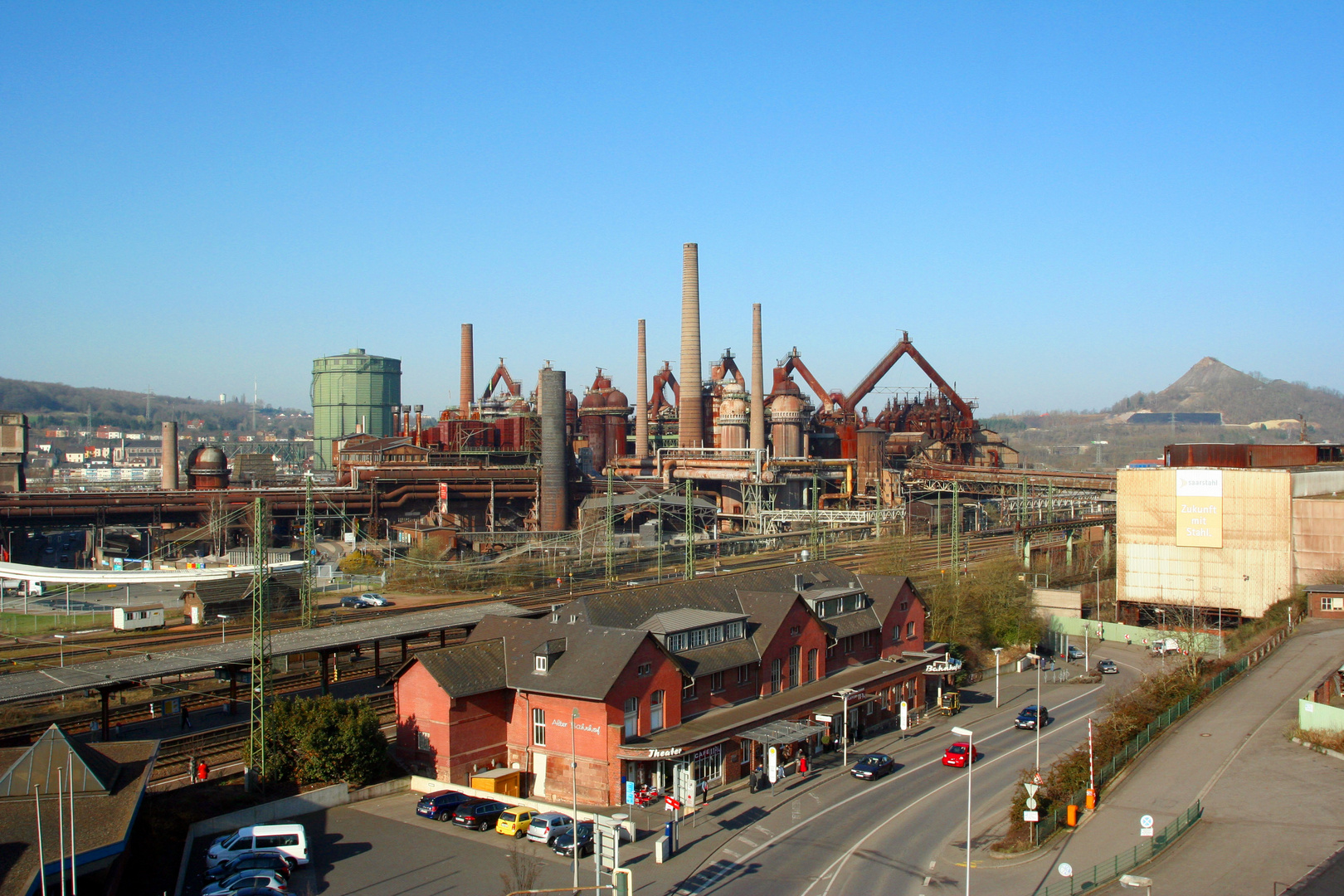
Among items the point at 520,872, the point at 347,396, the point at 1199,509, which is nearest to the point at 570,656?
the point at 520,872

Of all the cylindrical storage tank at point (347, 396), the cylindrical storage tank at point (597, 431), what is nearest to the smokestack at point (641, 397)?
the cylindrical storage tank at point (597, 431)

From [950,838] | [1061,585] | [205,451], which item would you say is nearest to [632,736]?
[950,838]

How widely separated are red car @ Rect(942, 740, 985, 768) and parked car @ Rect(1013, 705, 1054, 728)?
320 cm

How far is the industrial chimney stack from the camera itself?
8806cm

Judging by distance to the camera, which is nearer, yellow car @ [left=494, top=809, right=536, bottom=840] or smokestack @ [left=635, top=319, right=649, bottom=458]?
yellow car @ [left=494, top=809, right=536, bottom=840]

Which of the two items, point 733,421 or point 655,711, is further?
point 733,421

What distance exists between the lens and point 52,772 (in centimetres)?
1850

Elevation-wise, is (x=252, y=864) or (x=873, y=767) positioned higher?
(x=252, y=864)

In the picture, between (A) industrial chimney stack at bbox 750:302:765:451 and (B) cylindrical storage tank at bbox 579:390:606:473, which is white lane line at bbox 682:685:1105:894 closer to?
(A) industrial chimney stack at bbox 750:302:765:451

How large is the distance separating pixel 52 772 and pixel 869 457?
242 feet

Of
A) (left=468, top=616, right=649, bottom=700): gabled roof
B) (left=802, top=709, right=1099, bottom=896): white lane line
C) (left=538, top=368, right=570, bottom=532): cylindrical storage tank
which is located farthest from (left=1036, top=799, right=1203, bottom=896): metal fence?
(left=538, top=368, right=570, bottom=532): cylindrical storage tank

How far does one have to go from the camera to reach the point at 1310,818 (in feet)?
61.2

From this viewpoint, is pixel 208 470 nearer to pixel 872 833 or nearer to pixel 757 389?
pixel 757 389

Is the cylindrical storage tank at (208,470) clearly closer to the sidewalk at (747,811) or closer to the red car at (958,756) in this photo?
the sidewalk at (747,811)
